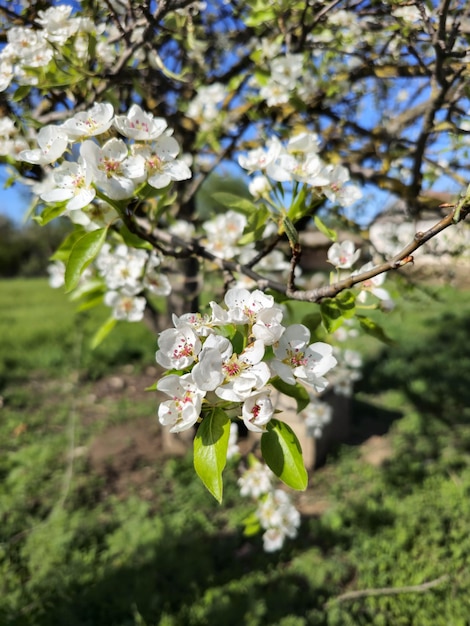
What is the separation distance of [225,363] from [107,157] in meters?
0.45

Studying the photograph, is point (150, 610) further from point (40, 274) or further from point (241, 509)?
point (40, 274)

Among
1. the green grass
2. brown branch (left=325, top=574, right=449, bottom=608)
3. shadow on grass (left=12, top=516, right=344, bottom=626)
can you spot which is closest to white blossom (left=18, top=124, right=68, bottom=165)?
shadow on grass (left=12, top=516, right=344, bottom=626)

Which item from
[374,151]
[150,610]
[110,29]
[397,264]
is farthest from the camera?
[374,151]

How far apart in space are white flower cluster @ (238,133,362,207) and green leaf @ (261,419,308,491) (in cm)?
55

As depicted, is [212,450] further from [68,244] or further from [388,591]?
[388,591]

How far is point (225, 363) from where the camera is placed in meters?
0.71

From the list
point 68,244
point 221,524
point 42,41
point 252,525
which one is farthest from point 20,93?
point 221,524

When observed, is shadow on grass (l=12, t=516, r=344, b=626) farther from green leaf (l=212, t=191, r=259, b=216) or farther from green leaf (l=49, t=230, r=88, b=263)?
green leaf (l=212, t=191, r=259, b=216)

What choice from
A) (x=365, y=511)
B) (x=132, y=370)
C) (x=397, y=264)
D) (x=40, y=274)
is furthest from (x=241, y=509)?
(x=40, y=274)

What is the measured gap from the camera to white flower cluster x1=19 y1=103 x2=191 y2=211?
0.84 metres

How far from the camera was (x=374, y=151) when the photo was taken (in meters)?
2.33

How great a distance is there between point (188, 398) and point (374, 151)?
2015 mm

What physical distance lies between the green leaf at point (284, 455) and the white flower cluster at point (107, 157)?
0.51 meters

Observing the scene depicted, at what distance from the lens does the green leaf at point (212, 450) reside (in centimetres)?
68
